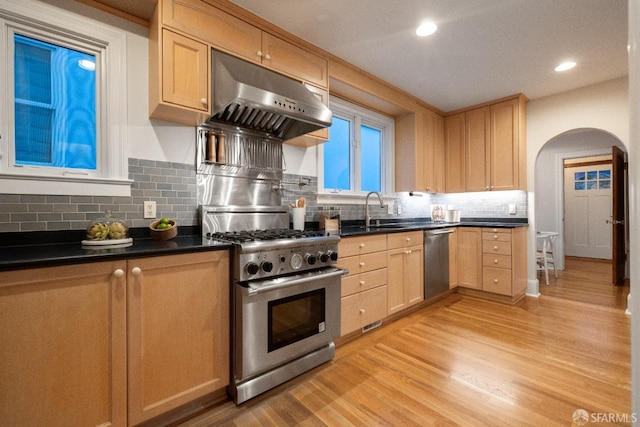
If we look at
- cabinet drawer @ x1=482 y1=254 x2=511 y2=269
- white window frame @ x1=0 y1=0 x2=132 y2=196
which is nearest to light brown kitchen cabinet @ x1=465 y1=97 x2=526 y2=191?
cabinet drawer @ x1=482 y1=254 x2=511 y2=269

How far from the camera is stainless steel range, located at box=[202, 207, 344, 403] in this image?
1664 millimetres

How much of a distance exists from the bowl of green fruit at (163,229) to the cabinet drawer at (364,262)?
1196mm

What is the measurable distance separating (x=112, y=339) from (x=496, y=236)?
12.0 feet

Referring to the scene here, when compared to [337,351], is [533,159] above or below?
above

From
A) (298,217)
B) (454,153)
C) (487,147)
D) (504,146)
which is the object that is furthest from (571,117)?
(298,217)

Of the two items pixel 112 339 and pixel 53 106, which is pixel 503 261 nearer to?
pixel 112 339

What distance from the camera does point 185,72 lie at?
184 centimetres

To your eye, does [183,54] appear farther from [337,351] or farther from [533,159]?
[533,159]

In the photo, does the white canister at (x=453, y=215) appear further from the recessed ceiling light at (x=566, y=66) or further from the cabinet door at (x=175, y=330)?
the cabinet door at (x=175, y=330)

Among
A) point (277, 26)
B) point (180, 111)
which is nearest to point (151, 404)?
point (180, 111)

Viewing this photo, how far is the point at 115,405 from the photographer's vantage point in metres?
1.33

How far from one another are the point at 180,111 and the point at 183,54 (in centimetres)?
34

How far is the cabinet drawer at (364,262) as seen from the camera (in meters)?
2.34

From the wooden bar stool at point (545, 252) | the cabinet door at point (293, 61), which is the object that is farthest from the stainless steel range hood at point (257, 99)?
the wooden bar stool at point (545, 252)
